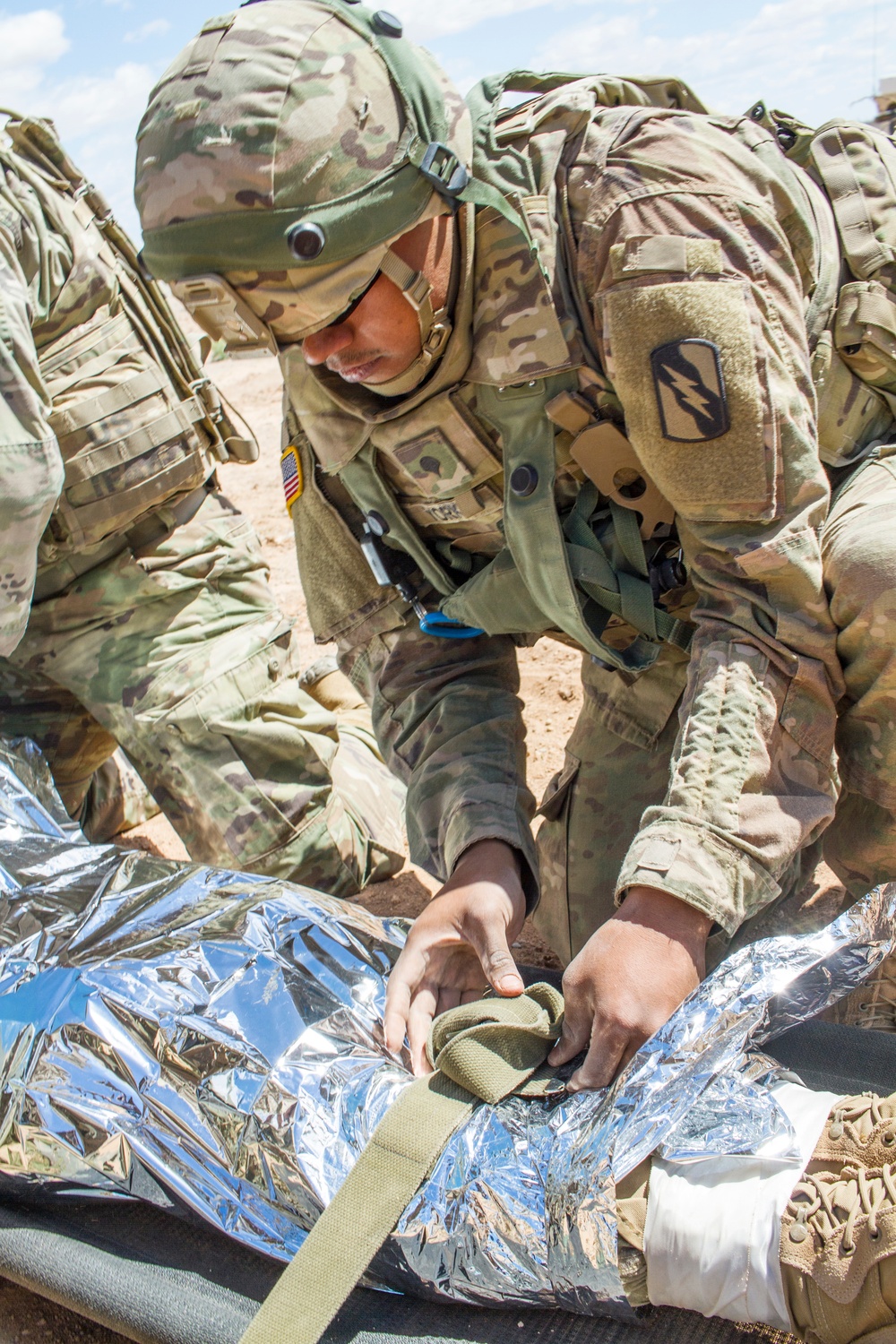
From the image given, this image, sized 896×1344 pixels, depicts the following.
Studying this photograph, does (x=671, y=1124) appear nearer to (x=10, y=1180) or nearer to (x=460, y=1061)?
(x=460, y=1061)

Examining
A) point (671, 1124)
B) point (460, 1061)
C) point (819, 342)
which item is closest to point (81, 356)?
point (819, 342)

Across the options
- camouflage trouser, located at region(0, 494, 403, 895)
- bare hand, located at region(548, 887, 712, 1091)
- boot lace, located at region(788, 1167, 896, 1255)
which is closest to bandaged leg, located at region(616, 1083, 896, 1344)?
boot lace, located at region(788, 1167, 896, 1255)

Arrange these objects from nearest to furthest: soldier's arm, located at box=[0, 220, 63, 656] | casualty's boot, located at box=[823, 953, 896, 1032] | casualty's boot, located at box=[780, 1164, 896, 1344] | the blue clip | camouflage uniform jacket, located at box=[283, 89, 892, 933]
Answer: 1. casualty's boot, located at box=[780, 1164, 896, 1344]
2. camouflage uniform jacket, located at box=[283, 89, 892, 933]
3. casualty's boot, located at box=[823, 953, 896, 1032]
4. the blue clip
5. soldier's arm, located at box=[0, 220, 63, 656]

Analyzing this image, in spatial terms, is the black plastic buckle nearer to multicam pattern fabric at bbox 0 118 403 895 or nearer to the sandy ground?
multicam pattern fabric at bbox 0 118 403 895

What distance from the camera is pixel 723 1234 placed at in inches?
54.0

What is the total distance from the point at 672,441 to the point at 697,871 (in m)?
0.63

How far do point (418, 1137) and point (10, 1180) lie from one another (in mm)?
752

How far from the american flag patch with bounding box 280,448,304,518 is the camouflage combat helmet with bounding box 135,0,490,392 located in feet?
1.69

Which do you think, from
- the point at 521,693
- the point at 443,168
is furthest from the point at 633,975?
the point at 521,693

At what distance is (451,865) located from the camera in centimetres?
212

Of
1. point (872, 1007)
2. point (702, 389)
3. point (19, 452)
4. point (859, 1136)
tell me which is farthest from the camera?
point (19, 452)

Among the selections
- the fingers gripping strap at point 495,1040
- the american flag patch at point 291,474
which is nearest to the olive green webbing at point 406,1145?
the fingers gripping strap at point 495,1040

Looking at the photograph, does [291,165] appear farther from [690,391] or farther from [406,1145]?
[406,1145]

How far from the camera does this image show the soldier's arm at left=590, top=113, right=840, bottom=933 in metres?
1.70
